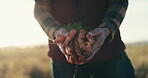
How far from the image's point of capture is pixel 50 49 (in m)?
4.10

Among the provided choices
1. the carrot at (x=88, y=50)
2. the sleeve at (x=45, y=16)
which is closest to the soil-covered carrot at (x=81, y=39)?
the carrot at (x=88, y=50)

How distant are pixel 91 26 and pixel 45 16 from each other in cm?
40

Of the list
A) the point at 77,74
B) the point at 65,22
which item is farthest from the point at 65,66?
the point at 65,22

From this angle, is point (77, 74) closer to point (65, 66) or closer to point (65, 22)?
point (65, 66)

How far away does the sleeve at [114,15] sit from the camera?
369 cm

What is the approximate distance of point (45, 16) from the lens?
13.0ft

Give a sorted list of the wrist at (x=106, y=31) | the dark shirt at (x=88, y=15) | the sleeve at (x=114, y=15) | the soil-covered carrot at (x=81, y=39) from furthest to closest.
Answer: the dark shirt at (x=88, y=15)
the sleeve at (x=114, y=15)
the wrist at (x=106, y=31)
the soil-covered carrot at (x=81, y=39)

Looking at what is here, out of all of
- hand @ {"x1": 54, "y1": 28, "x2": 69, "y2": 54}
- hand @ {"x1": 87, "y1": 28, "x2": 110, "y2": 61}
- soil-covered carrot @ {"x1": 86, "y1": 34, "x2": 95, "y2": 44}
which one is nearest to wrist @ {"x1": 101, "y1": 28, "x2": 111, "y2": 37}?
hand @ {"x1": 87, "y1": 28, "x2": 110, "y2": 61}

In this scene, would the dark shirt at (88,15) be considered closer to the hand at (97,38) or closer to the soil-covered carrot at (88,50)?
the hand at (97,38)

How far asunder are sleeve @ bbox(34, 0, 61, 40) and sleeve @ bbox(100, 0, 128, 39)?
15.9 inches

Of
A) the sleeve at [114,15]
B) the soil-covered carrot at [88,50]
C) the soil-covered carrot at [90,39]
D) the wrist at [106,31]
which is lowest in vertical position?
the soil-covered carrot at [88,50]

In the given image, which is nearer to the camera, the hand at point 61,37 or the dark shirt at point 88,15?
the hand at point 61,37

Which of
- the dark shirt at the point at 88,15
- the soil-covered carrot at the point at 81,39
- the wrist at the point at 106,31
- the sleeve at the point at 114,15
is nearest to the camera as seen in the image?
the soil-covered carrot at the point at 81,39

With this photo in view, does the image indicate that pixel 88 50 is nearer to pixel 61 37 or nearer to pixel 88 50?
pixel 88 50
